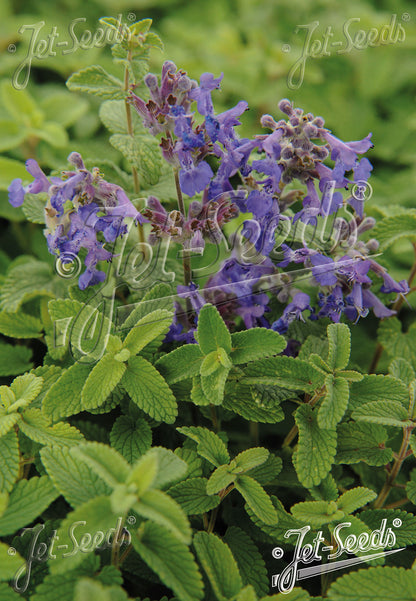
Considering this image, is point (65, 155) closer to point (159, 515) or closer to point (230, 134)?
point (230, 134)

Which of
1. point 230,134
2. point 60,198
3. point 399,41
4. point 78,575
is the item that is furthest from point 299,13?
point 78,575

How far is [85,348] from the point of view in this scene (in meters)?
1.09

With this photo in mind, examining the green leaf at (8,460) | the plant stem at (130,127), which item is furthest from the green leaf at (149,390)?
the plant stem at (130,127)

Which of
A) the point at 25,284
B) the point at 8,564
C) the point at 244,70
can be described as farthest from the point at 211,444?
the point at 244,70

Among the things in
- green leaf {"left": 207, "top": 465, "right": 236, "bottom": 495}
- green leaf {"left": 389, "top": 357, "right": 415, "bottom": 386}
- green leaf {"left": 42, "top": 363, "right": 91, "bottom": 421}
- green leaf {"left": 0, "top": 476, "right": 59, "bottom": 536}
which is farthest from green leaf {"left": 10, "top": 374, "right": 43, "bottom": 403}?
green leaf {"left": 389, "top": 357, "right": 415, "bottom": 386}

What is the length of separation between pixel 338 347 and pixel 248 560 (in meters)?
0.45

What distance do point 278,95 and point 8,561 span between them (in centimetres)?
217

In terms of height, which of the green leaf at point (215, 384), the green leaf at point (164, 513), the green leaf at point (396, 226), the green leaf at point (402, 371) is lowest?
the green leaf at point (164, 513)

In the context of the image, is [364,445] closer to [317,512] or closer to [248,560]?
[317,512]

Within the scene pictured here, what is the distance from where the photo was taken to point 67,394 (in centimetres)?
107

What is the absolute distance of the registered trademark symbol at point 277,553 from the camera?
1.09 meters

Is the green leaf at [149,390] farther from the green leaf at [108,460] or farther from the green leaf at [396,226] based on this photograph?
the green leaf at [396,226]

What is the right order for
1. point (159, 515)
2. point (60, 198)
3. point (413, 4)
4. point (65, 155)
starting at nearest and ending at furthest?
1. point (159, 515)
2. point (60, 198)
3. point (65, 155)
4. point (413, 4)

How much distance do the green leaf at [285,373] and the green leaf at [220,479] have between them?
176 millimetres
